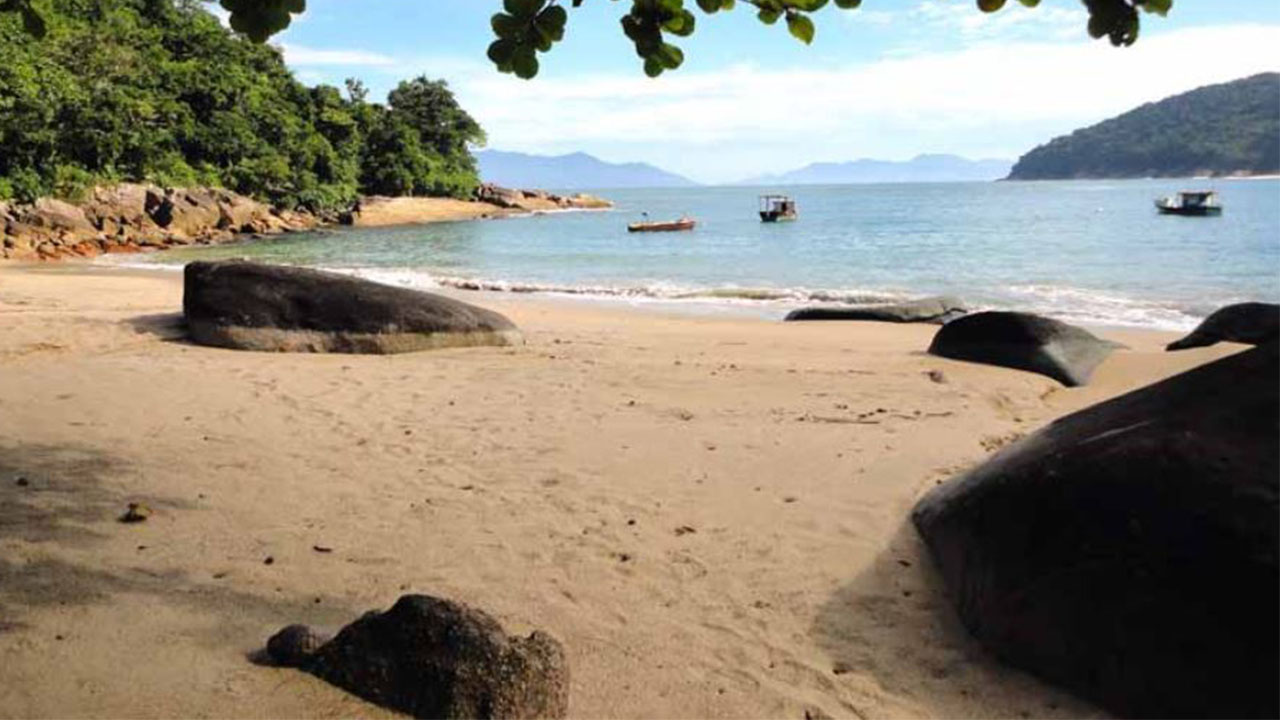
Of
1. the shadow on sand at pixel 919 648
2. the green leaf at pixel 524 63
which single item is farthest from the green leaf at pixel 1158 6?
the shadow on sand at pixel 919 648

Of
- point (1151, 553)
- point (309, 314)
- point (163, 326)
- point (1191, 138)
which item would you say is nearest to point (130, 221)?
point (163, 326)

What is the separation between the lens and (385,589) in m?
4.05

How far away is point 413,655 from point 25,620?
5.09ft

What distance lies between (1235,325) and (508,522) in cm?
866

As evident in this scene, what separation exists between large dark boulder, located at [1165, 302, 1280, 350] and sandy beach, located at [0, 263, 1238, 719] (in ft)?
4.91

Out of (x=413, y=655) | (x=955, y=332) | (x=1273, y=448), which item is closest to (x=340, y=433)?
(x=413, y=655)

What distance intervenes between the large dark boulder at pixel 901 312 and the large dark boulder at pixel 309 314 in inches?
273

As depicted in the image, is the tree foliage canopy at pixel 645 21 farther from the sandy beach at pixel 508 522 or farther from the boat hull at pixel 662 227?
the boat hull at pixel 662 227

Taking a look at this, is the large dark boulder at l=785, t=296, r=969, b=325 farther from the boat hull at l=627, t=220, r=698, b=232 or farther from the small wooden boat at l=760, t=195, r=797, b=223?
the small wooden boat at l=760, t=195, r=797, b=223

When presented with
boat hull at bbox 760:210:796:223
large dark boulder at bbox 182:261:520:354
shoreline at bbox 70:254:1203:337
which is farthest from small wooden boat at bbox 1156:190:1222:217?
large dark boulder at bbox 182:261:520:354

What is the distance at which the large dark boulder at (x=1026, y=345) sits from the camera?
31.7 ft

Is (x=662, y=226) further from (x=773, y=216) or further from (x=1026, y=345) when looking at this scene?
(x=1026, y=345)

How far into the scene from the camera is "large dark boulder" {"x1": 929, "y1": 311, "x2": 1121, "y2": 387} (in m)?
9.66

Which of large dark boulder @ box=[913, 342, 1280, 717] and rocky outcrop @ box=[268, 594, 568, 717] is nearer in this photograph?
large dark boulder @ box=[913, 342, 1280, 717]
